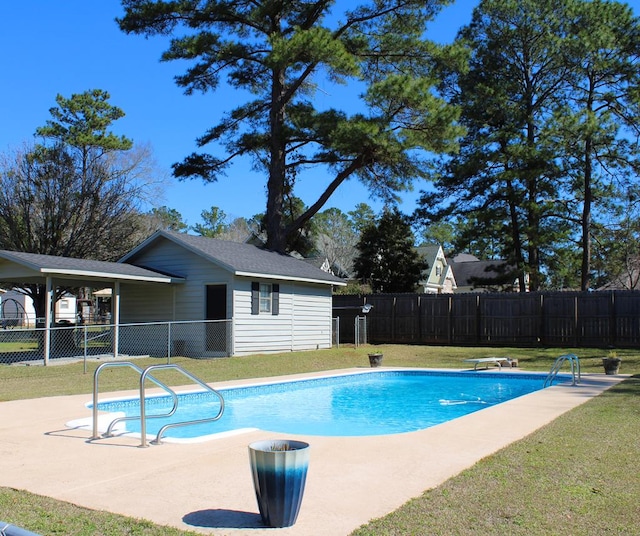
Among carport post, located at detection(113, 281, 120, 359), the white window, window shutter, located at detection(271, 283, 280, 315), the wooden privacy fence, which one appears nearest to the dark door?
the white window

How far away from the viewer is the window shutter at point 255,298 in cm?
2078

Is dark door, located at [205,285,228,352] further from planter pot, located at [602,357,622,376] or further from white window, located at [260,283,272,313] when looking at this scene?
planter pot, located at [602,357,622,376]

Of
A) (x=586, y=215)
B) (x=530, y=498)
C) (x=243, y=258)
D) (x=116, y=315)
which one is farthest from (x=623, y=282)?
(x=530, y=498)

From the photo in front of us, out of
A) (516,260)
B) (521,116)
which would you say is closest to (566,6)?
(521,116)

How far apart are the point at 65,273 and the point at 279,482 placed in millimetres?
14420

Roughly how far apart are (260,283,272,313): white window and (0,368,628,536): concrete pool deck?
12.5 m

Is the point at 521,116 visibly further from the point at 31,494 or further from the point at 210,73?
the point at 31,494

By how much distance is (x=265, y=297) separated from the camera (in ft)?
71.0

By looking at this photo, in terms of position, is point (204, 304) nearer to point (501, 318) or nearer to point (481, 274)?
point (501, 318)

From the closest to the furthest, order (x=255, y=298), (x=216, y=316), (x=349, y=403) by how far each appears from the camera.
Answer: (x=349, y=403) < (x=216, y=316) < (x=255, y=298)

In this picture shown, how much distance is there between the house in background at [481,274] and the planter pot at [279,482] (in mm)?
26734

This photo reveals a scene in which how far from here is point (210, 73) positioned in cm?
2847

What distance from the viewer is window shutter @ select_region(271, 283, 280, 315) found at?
2189cm

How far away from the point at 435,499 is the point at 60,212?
95.6 feet
